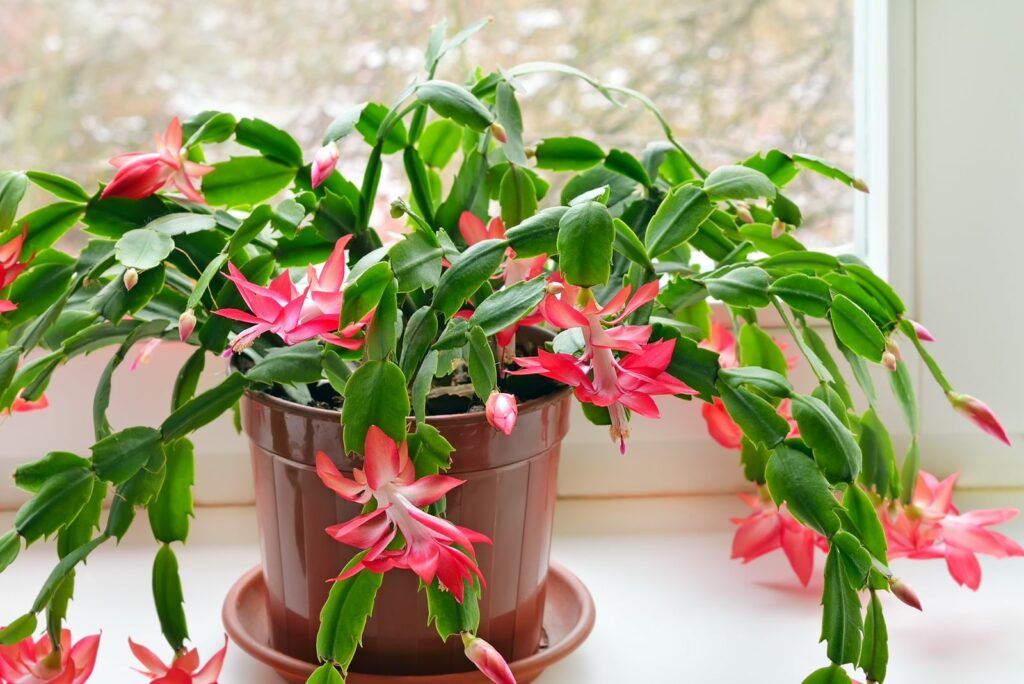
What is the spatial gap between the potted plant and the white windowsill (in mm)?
104

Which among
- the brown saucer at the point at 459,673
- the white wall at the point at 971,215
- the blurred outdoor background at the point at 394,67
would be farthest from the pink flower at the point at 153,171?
the white wall at the point at 971,215

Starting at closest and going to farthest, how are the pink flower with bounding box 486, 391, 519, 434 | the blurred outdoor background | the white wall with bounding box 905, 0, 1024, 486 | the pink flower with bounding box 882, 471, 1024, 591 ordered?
the pink flower with bounding box 486, 391, 519, 434 → the pink flower with bounding box 882, 471, 1024, 591 → the white wall with bounding box 905, 0, 1024, 486 → the blurred outdoor background

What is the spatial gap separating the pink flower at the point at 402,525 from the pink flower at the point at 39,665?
25 cm

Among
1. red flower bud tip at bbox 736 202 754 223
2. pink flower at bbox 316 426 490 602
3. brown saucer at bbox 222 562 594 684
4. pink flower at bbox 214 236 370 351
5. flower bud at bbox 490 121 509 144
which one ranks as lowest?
brown saucer at bbox 222 562 594 684

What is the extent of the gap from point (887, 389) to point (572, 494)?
0.34 m

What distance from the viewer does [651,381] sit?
0.60 metres

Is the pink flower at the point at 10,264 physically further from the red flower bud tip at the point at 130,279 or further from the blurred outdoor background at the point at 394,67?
the blurred outdoor background at the point at 394,67

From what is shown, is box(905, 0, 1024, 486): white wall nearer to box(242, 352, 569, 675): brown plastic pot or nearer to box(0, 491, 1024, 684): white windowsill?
box(0, 491, 1024, 684): white windowsill

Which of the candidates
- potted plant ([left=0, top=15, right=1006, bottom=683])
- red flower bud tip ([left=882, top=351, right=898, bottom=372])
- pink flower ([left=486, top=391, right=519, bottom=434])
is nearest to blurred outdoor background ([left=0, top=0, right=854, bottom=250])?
potted plant ([left=0, top=15, right=1006, bottom=683])

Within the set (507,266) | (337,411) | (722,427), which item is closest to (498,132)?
(507,266)

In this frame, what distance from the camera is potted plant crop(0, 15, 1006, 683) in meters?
0.58

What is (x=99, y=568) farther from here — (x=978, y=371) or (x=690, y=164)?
(x=978, y=371)

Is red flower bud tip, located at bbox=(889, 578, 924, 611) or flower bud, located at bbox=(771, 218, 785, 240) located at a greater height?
flower bud, located at bbox=(771, 218, 785, 240)

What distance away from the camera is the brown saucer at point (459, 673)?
2.38 ft
